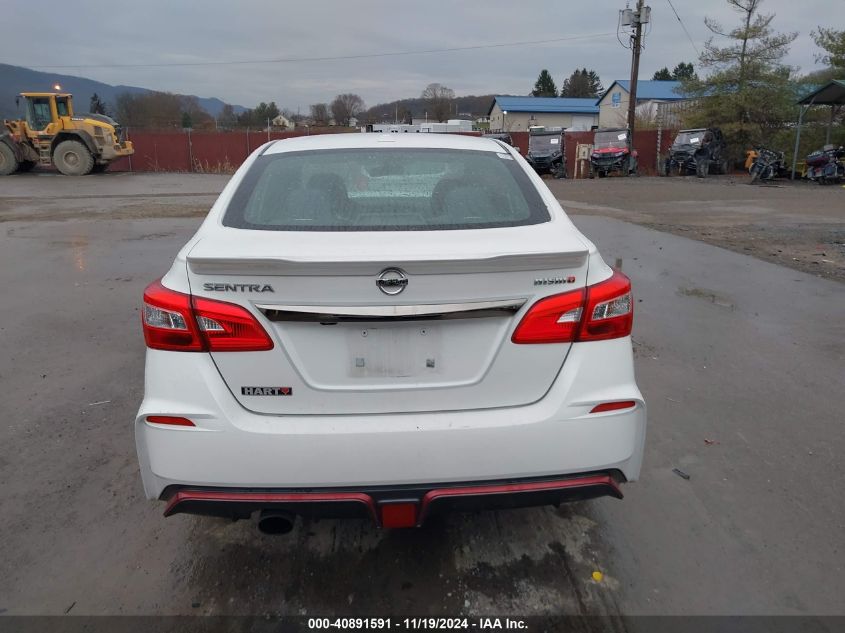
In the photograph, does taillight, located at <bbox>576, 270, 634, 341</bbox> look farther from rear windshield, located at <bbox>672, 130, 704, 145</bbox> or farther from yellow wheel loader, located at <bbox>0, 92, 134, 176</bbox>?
rear windshield, located at <bbox>672, 130, 704, 145</bbox>

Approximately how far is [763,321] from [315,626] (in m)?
5.19

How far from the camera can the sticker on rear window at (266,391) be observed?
2.07m

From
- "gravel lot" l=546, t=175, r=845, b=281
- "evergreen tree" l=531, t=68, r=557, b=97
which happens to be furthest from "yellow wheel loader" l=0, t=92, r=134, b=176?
"evergreen tree" l=531, t=68, r=557, b=97

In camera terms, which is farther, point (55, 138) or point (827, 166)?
point (55, 138)

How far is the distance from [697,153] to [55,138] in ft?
91.9

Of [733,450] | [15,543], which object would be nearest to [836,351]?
[733,450]

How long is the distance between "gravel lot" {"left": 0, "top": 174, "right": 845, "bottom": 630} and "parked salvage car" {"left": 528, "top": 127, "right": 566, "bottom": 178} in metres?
25.3

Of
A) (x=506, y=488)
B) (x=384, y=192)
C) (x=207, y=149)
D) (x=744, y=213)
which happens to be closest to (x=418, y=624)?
(x=506, y=488)

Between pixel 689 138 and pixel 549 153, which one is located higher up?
pixel 689 138

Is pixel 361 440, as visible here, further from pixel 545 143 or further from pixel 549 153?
pixel 545 143

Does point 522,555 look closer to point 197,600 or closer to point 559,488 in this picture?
point 559,488

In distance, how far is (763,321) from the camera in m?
5.85

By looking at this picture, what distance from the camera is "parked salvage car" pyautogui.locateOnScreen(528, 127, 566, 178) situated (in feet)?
100

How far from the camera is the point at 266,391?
6.79 feet
